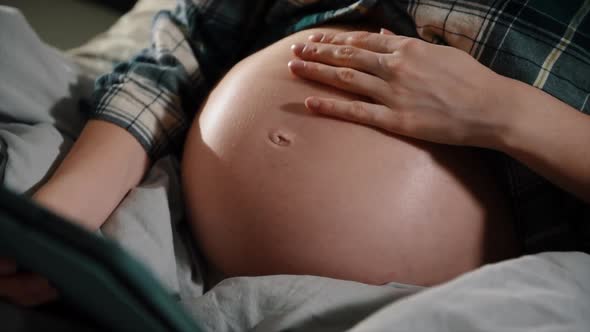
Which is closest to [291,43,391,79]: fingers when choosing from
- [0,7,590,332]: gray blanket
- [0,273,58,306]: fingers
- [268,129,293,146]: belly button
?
[268,129,293,146]: belly button

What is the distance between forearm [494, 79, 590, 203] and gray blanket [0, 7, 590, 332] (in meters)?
0.08

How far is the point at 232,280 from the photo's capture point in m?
0.46

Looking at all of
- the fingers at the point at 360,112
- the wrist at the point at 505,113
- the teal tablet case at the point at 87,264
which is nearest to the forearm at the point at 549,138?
the wrist at the point at 505,113

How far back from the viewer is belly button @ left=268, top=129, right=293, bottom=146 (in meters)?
0.50

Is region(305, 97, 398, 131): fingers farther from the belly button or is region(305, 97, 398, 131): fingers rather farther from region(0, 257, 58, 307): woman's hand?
region(0, 257, 58, 307): woman's hand

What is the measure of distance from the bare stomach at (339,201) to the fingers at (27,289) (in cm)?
18

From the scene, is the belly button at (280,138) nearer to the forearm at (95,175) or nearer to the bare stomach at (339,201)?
the bare stomach at (339,201)

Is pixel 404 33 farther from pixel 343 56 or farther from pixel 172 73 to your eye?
pixel 172 73

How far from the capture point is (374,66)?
20.1 inches

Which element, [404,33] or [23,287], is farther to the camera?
[404,33]

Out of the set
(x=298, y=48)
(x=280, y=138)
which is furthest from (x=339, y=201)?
(x=298, y=48)

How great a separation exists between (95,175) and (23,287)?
0.61ft

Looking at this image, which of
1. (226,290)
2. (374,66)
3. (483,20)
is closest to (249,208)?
(226,290)

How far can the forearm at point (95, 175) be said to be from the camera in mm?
509
